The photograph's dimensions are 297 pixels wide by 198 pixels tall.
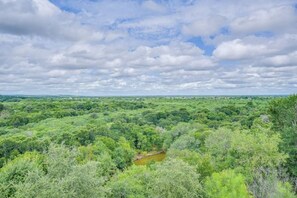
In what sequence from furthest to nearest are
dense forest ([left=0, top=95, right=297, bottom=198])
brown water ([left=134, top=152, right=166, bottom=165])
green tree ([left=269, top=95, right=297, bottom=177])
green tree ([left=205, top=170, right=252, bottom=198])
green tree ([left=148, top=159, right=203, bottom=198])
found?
brown water ([left=134, top=152, right=166, bottom=165]) → green tree ([left=269, top=95, right=297, bottom=177]) → green tree ([left=205, top=170, right=252, bottom=198]) → green tree ([left=148, top=159, right=203, bottom=198]) → dense forest ([left=0, top=95, right=297, bottom=198])

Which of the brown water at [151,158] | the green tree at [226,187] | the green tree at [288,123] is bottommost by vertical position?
the brown water at [151,158]

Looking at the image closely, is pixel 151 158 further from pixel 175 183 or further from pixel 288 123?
pixel 175 183

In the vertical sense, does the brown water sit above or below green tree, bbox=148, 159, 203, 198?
below

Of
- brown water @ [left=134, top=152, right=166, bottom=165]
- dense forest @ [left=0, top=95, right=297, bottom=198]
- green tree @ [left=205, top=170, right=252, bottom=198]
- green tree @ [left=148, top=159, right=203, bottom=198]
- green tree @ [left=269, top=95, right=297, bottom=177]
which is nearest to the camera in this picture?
dense forest @ [left=0, top=95, right=297, bottom=198]

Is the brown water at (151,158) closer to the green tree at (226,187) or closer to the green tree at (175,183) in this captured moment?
the green tree at (226,187)

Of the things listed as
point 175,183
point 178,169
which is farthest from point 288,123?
point 175,183

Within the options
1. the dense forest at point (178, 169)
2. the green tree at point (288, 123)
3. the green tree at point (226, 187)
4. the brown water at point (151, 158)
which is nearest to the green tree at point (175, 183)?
the dense forest at point (178, 169)

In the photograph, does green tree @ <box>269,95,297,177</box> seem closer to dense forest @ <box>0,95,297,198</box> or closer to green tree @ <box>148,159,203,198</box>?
Answer: dense forest @ <box>0,95,297,198</box>

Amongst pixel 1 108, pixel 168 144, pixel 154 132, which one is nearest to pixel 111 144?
pixel 168 144

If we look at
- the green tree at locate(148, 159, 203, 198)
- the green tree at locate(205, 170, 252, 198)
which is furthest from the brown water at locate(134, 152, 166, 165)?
the green tree at locate(148, 159, 203, 198)

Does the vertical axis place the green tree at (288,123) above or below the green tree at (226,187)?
above

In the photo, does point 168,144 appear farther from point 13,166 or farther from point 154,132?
point 13,166

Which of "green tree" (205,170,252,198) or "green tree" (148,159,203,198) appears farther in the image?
"green tree" (205,170,252,198)
